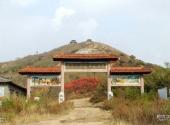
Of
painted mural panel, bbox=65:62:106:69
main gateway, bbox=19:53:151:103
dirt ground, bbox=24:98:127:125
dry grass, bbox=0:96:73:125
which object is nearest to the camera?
dirt ground, bbox=24:98:127:125

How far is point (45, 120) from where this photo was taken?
75.0ft

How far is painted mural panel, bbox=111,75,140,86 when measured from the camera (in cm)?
3466

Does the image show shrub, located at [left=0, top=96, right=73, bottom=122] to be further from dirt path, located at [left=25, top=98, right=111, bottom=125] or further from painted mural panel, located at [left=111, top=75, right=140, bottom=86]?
painted mural panel, located at [left=111, top=75, right=140, bottom=86]

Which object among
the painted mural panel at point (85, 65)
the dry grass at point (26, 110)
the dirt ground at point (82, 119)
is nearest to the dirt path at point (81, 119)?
the dirt ground at point (82, 119)

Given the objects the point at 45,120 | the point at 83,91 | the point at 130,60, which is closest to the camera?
the point at 45,120

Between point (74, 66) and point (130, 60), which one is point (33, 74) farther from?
point (130, 60)

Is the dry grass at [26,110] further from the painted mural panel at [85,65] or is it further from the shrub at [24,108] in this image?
the painted mural panel at [85,65]

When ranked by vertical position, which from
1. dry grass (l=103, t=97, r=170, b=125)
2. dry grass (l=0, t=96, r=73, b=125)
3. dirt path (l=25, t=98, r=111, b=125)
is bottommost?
dirt path (l=25, t=98, r=111, b=125)

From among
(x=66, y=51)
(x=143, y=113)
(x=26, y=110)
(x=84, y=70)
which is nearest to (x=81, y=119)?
(x=26, y=110)

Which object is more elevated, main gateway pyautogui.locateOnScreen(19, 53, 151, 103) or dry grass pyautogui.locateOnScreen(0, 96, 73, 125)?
main gateway pyautogui.locateOnScreen(19, 53, 151, 103)

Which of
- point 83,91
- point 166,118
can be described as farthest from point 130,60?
point 166,118

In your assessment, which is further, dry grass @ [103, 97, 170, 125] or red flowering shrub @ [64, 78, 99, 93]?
red flowering shrub @ [64, 78, 99, 93]

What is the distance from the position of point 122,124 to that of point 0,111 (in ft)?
26.7

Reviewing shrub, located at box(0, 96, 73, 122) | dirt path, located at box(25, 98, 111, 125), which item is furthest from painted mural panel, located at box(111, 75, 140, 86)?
shrub, located at box(0, 96, 73, 122)
